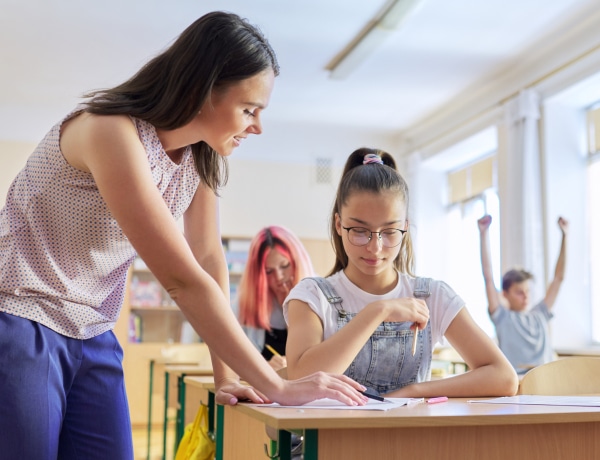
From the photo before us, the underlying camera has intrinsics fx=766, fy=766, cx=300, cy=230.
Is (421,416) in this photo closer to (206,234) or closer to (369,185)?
(206,234)

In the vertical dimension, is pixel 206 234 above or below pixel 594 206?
below

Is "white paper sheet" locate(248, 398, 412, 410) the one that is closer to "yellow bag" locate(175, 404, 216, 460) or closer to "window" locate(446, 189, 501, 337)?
"yellow bag" locate(175, 404, 216, 460)

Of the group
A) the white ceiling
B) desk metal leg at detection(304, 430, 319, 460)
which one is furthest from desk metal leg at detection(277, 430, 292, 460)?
the white ceiling

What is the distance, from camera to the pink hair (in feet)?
11.2

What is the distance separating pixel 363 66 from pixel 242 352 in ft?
17.9

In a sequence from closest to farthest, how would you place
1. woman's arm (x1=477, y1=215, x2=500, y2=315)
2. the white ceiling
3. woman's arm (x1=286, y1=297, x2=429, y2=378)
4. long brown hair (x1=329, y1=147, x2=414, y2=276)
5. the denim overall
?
woman's arm (x1=286, y1=297, x2=429, y2=378) < the denim overall < long brown hair (x1=329, y1=147, x2=414, y2=276) < woman's arm (x1=477, y1=215, x2=500, y2=315) < the white ceiling

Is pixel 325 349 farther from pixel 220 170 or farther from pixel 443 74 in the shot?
pixel 443 74

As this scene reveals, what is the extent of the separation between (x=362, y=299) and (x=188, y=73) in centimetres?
75

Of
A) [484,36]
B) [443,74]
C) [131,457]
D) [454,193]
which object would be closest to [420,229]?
[454,193]

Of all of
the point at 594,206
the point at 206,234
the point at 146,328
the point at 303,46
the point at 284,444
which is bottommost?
the point at 284,444

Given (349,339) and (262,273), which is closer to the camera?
(349,339)

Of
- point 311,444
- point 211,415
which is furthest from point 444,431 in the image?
point 211,415

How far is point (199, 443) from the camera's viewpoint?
7.20 ft

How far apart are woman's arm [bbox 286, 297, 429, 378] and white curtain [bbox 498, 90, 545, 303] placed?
455cm
